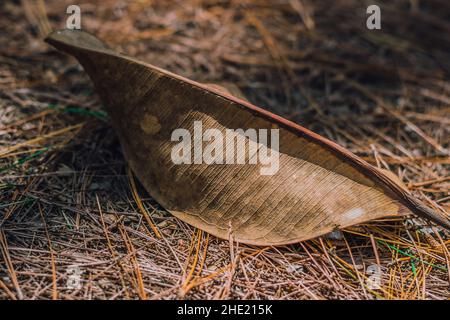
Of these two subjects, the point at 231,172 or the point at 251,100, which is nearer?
the point at 231,172

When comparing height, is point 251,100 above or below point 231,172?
above
